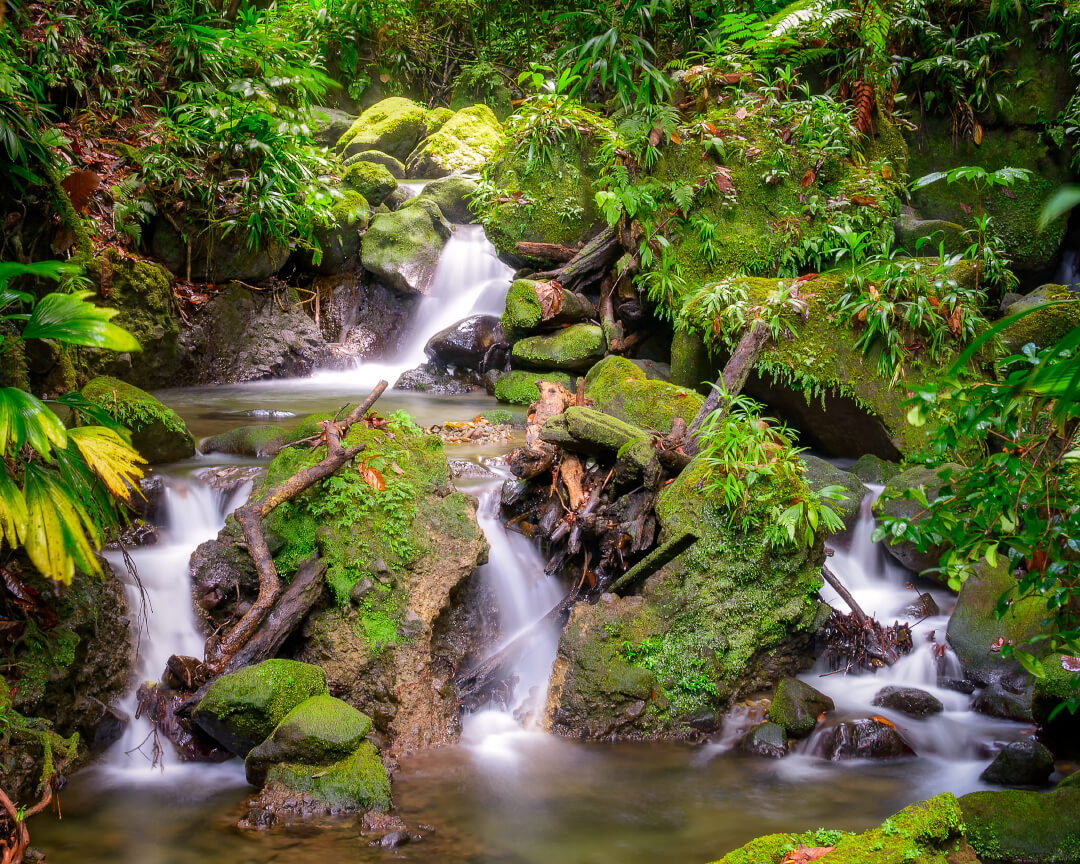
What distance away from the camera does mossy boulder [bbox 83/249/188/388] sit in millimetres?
7629

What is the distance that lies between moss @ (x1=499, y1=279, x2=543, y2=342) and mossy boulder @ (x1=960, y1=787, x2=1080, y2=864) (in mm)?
6534

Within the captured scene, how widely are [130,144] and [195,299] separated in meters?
1.83

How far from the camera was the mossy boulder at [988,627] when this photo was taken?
15.5ft

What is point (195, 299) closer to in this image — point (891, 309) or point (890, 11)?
point (891, 309)

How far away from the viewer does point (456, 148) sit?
44.9 ft

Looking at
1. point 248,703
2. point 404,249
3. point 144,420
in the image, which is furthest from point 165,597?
point 404,249

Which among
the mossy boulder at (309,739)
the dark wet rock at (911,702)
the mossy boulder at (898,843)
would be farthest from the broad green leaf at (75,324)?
the dark wet rock at (911,702)

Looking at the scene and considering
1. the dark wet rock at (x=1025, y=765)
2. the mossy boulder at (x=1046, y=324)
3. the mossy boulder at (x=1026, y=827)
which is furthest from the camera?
the mossy boulder at (x=1046, y=324)

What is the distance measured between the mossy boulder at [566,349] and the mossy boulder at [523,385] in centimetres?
12

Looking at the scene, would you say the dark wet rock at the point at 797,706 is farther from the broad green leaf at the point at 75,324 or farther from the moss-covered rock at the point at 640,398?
the broad green leaf at the point at 75,324

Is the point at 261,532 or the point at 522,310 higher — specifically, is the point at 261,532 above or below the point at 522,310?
below

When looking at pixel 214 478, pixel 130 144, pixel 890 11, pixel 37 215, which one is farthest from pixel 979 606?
pixel 130 144

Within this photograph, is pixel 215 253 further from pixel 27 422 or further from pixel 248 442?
pixel 27 422

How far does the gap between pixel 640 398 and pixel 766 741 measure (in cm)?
306
